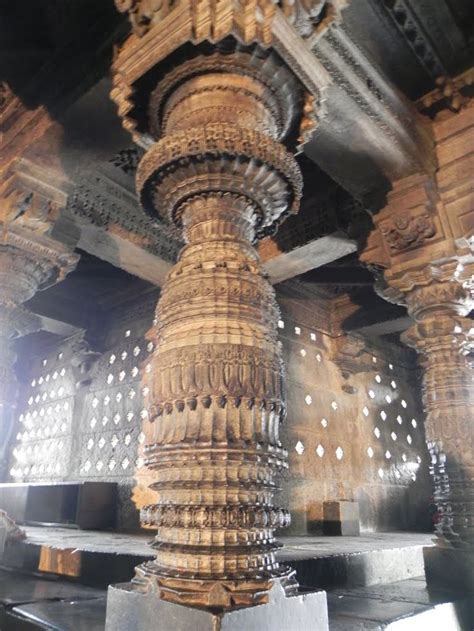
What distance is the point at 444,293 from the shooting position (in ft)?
13.0

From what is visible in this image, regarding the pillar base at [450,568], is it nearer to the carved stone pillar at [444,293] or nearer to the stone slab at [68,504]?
the carved stone pillar at [444,293]

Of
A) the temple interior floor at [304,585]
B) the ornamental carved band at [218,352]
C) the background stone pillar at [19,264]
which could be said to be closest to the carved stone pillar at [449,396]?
the temple interior floor at [304,585]

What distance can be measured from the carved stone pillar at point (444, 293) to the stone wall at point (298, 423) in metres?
2.77

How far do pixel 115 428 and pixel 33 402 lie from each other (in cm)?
312

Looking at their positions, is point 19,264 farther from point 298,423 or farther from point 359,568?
point 298,423

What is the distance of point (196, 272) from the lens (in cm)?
179

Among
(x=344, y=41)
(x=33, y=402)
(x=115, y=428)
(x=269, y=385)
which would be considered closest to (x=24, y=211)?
(x=344, y=41)

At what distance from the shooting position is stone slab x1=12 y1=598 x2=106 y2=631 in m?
2.26

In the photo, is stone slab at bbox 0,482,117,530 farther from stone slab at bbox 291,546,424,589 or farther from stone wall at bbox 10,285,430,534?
stone slab at bbox 291,546,424,589

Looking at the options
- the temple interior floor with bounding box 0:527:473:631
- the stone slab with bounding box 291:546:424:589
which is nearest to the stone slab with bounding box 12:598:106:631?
the temple interior floor with bounding box 0:527:473:631

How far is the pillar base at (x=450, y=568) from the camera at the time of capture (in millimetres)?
3512

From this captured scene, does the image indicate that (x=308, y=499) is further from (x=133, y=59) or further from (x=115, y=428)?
(x=133, y=59)

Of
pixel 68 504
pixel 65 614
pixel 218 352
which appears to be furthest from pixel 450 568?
pixel 68 504

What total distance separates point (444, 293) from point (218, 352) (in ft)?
9.77
